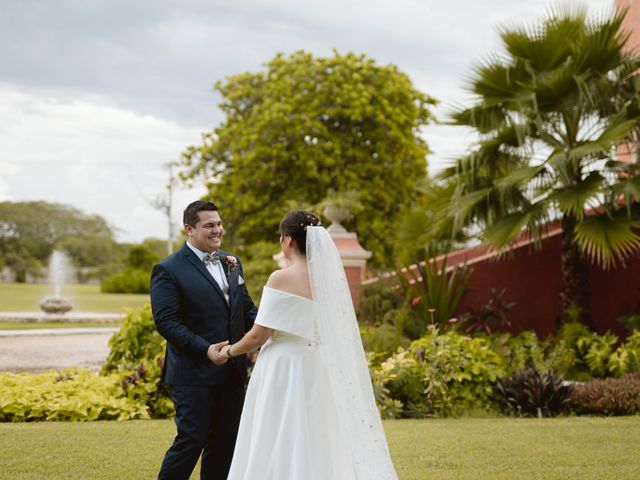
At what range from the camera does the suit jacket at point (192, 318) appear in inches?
179

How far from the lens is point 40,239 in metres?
74.6

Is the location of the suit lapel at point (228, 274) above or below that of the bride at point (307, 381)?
above

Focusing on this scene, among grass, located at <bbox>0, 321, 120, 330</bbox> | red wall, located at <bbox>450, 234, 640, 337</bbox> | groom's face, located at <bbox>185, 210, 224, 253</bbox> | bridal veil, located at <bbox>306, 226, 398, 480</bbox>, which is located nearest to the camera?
bridal veil, located at <bbox>306, 226, 398, 480</bbox>

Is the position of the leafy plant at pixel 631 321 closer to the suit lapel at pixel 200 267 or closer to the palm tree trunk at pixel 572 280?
the palm tree trunk at pixel 572 280

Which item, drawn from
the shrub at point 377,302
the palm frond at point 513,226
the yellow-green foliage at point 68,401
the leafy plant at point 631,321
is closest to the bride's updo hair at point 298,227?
the yellow-green foliage at point 68,401

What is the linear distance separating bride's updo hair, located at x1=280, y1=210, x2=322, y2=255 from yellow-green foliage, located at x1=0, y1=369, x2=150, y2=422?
183 inches

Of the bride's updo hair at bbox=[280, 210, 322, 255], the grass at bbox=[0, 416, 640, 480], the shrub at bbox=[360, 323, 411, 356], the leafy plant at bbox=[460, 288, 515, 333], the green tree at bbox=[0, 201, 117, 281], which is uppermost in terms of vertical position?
the green tree at bbox=[0, 201, 117, 281]

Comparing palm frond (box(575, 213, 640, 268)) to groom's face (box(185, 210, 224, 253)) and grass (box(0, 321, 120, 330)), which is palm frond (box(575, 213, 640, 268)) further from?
grass (box(0, 321, 120, 330))

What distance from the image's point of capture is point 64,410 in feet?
27.5

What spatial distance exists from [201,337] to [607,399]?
19.2ft

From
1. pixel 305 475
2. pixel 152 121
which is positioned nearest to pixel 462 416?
pixel 305 475

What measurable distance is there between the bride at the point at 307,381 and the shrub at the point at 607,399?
16.6 ft

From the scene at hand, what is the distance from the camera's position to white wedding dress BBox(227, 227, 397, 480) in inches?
169

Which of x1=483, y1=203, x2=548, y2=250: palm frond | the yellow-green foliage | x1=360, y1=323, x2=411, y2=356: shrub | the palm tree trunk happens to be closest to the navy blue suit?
the yellow-green foliage
